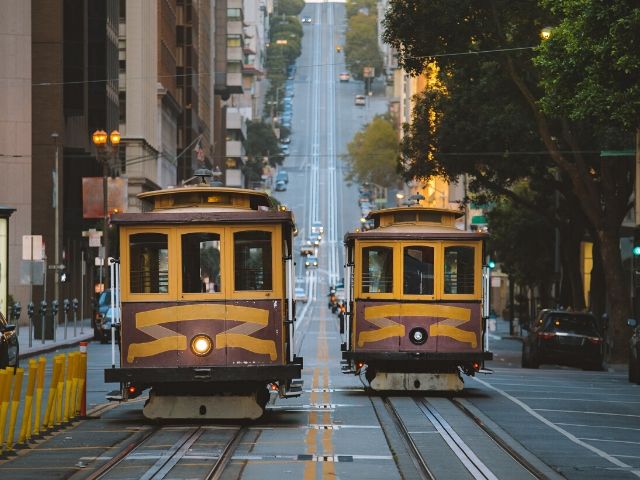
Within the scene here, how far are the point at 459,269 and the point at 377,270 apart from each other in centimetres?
148

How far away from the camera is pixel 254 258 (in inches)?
858

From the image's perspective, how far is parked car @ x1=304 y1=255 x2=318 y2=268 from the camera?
166m

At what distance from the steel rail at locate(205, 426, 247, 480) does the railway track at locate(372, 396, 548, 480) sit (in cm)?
188

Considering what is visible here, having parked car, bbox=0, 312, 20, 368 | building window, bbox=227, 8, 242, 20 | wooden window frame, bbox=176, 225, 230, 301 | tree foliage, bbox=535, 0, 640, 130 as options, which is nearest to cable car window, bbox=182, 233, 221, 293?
wooden window frame, bbox=176, 225, 230, 301

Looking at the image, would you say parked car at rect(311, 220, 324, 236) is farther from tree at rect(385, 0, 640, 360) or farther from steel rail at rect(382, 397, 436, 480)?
steel rail at rect(382, 397, 436, 480)

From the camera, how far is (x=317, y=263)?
6673 inches

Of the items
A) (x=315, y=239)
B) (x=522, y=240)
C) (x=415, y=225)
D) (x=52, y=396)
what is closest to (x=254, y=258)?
(x=52, y=396)

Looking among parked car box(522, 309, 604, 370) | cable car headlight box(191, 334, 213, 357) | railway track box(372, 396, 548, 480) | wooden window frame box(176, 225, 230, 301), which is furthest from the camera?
parked car box(522, 309, 604, 370)

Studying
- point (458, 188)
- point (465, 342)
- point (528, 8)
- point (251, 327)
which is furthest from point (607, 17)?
point (458, 188)

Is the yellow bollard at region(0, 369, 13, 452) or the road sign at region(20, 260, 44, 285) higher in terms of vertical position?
the road sign at region(20, 260, 44, 285)

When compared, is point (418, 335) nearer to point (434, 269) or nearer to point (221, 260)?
point (434, 269)

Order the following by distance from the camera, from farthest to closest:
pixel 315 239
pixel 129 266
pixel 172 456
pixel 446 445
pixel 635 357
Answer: pixel 315 239 < pixel 635 357 < pixel 129 266 < pixel 446 445 < pixel 172 456

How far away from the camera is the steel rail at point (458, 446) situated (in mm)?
16531

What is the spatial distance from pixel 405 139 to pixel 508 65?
1151cm
